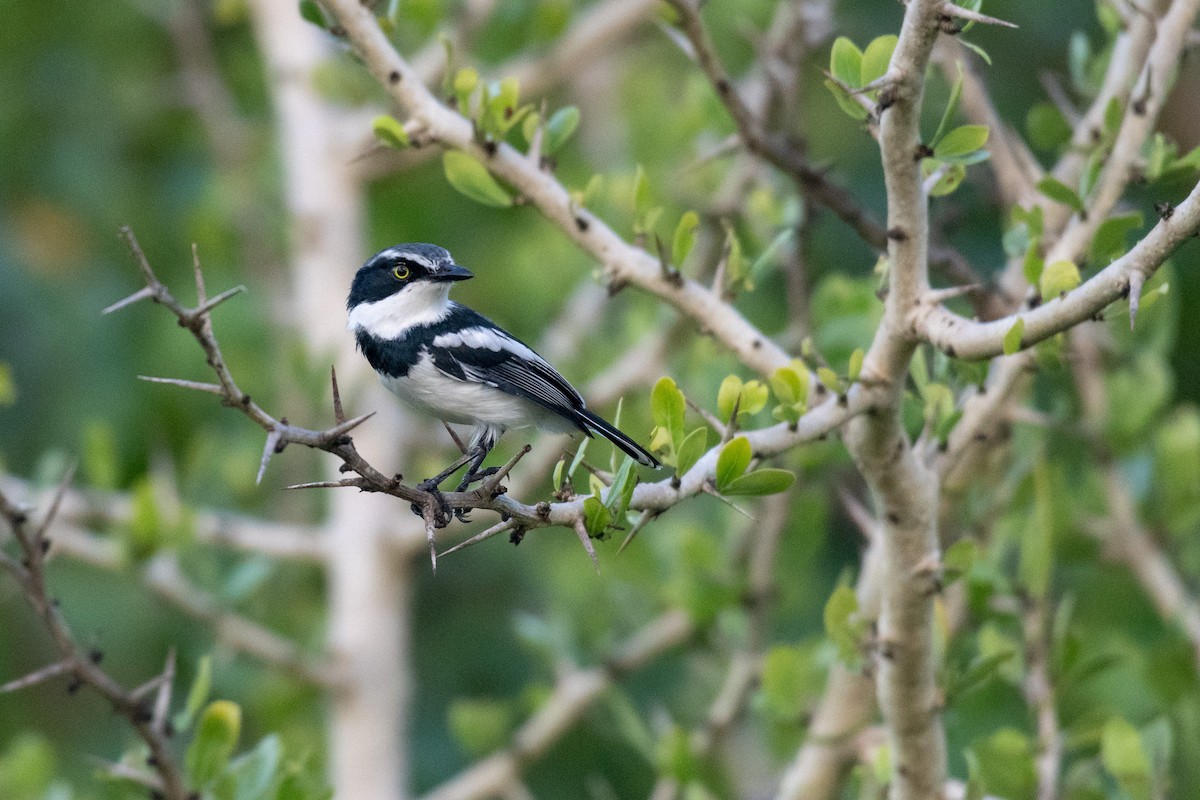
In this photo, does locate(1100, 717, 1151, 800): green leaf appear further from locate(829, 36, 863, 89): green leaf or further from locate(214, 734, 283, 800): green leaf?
locate(214, 734, 283, 800): green leaf

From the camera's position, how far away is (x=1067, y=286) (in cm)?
309

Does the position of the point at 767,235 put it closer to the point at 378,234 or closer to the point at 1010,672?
the point at 1010,672

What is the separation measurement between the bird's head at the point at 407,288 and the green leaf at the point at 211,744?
1.16 meters

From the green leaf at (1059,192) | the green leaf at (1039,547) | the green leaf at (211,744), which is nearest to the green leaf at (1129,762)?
the green leaf at (1039,547)

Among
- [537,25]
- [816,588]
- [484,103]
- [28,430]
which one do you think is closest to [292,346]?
[537,25]

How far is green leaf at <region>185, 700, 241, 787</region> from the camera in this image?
3734 millimetres

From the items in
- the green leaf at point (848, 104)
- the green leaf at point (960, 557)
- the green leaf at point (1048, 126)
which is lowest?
the green leaf at point (960, 557)

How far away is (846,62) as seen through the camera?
3.06 metres

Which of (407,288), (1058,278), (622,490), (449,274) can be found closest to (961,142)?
(1058,278)

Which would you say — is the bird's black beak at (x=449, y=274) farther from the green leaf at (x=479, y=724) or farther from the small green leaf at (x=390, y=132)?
the green leaf at (x=479, y=724)

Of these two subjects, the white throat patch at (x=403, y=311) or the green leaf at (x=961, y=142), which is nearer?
the green leaf at (x=961, y=142)

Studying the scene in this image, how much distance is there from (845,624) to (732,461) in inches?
47.5

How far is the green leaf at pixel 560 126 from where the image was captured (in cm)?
389

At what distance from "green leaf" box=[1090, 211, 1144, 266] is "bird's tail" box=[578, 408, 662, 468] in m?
1.28
